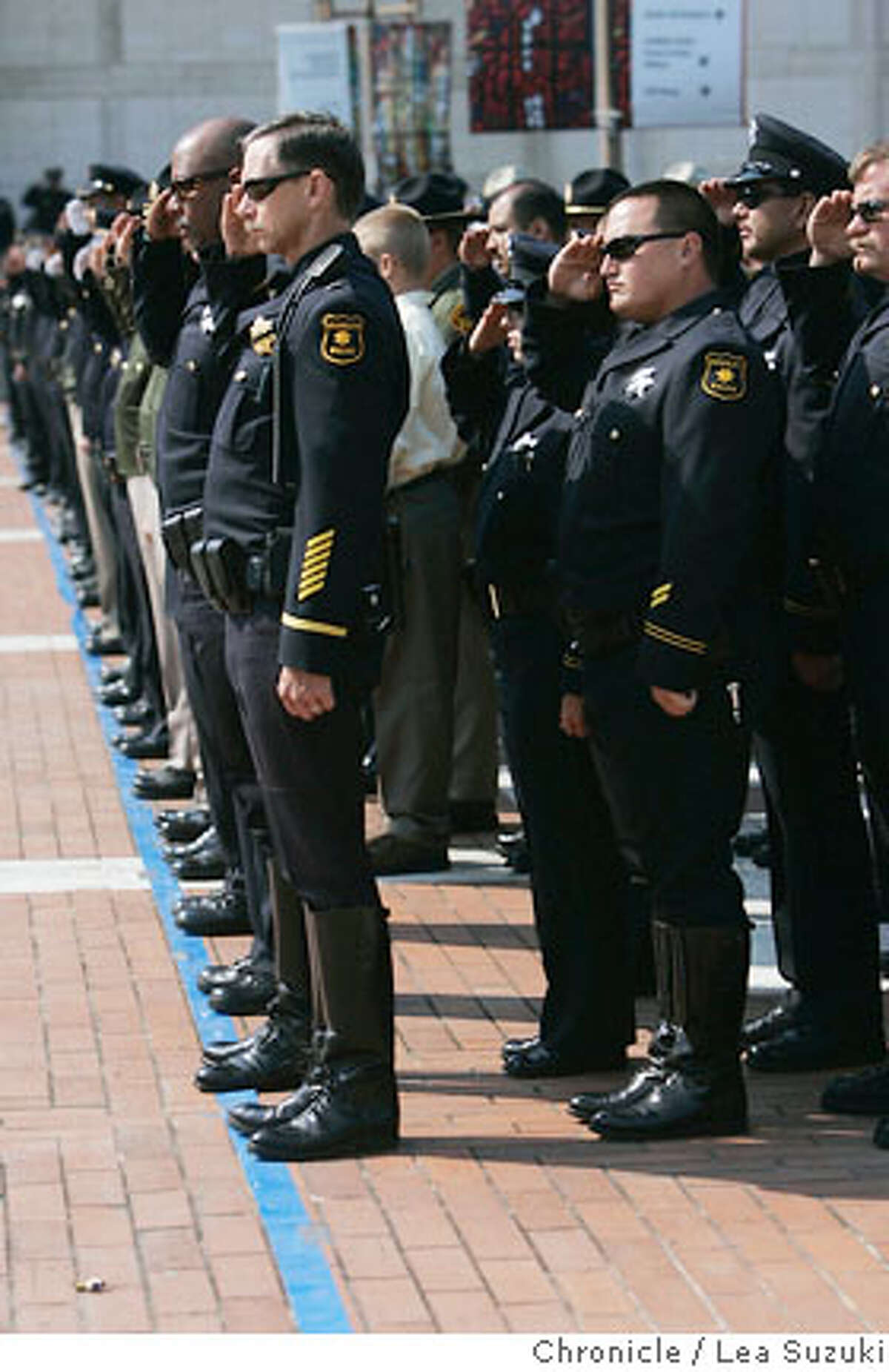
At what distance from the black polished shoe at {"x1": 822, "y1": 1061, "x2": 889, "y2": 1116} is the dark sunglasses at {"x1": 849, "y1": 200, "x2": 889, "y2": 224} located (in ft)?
6.25

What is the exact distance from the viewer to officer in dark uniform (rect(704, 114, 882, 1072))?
6.98 metres

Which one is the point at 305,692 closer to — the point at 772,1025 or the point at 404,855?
the point at 772,1025

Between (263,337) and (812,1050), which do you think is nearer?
(263,337)

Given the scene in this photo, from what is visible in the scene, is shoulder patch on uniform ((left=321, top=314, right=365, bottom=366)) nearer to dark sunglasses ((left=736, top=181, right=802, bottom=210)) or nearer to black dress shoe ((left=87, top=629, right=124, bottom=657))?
dark sunglasses ((left=736, top=181, right=802, bottom=210))

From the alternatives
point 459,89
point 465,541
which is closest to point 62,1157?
point 465,541

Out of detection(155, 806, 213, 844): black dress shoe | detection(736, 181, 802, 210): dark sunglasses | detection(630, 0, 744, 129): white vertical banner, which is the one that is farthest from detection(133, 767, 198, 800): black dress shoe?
detection(630, 0, 744, 129): white vertical banner

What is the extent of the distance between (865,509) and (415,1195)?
5.83 feet

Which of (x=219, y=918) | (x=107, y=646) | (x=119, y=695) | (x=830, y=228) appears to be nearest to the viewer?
(x=830, y=228)

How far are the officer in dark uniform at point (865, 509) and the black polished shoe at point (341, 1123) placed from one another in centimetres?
103

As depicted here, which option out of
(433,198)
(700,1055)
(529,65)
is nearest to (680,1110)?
(700,1055)

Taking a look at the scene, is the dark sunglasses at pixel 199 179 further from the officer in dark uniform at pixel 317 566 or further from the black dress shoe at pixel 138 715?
the black dress shoe at pixel 138 715

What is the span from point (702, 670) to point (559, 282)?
111cm

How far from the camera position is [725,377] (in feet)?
19.8

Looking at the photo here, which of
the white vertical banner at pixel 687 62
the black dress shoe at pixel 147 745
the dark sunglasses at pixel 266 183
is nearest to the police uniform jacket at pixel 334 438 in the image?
the dark sunglasses at pixel 266 183
